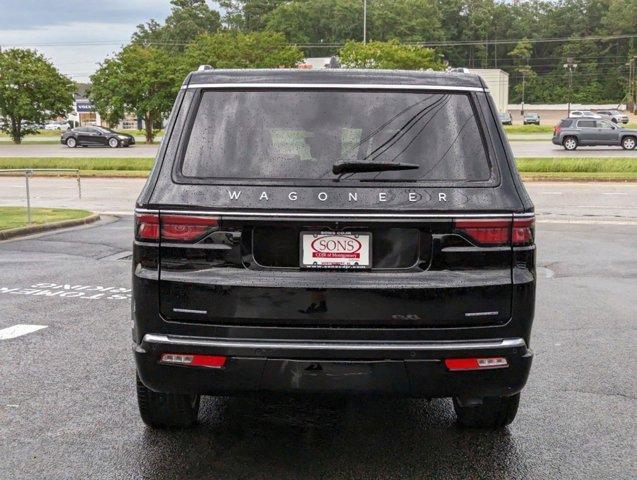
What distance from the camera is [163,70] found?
182 ft

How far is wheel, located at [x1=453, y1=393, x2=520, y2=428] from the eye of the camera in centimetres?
432

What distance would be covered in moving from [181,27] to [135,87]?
91.9 m

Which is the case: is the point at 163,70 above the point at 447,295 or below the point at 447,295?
above

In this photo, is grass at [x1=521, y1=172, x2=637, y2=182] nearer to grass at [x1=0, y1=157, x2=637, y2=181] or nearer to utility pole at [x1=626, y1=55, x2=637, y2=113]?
grass at [x1=0, y1=157, x2=637, y2=181]

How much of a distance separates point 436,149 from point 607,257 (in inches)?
322

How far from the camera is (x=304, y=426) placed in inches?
178

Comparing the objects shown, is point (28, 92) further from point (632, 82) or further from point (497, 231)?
point (632, 82)

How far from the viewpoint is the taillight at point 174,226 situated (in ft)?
11.8

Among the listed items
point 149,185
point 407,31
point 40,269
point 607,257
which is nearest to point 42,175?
point 40,269

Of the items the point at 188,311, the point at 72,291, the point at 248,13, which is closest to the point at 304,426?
the point at 188,311

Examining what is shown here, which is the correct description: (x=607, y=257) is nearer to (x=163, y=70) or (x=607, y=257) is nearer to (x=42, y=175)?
(x=42, y=175)

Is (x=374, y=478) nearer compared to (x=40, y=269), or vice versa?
(x=374, y=478)

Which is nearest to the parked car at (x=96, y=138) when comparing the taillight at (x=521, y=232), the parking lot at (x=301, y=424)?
the parking lot at (x=301, y=424)

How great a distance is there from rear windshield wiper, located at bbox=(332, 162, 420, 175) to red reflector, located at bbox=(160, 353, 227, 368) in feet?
3.23
